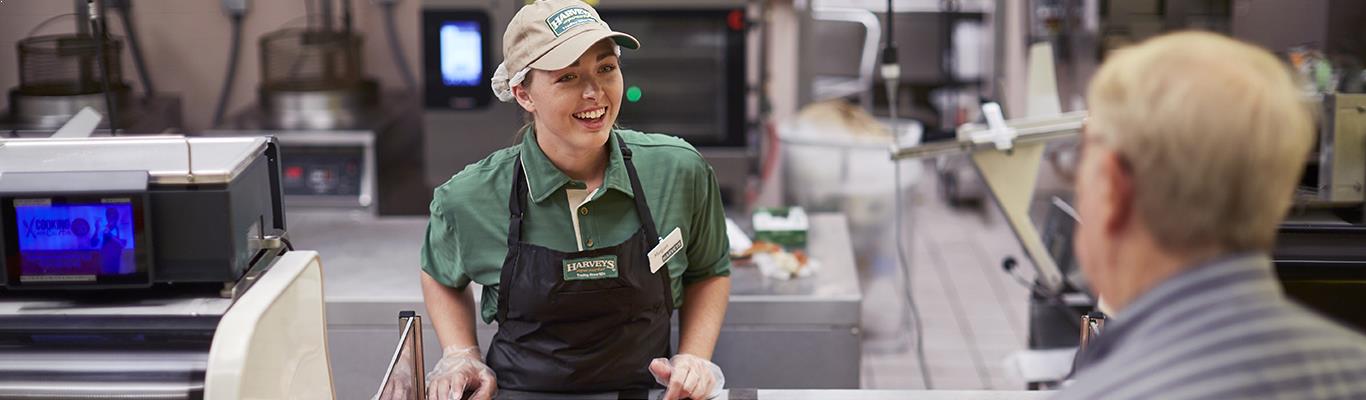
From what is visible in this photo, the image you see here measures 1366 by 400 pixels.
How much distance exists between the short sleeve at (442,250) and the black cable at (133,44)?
6.52ft

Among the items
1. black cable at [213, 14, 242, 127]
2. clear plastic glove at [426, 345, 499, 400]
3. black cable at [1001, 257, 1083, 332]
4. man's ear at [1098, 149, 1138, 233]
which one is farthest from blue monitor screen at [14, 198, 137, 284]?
black cable at [213, 14, 242, 127]

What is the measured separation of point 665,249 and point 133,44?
2.42m

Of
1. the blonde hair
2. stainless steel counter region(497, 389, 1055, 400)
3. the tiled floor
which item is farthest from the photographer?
the tiled floor

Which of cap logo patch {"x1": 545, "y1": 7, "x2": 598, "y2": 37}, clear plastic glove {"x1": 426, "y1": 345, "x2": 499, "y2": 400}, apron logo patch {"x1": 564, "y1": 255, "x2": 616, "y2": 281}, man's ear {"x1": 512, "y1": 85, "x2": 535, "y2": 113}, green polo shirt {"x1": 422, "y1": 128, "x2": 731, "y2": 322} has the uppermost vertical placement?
cap logo patch {"x1": 545, "y1": 7, "x2": 598, "y2": 37}

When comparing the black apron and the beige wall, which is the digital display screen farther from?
the beige wall

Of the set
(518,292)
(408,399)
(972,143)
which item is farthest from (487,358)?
(972,143)

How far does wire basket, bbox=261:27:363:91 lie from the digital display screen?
8.04 ft

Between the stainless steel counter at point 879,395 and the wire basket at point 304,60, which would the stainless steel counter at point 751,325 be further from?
the wire basket at point 304,60

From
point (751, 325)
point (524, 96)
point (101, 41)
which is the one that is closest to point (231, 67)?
point (101, 41)

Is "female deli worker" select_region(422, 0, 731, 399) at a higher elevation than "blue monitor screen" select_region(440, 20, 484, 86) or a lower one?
lower

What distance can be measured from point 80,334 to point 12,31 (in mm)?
1494

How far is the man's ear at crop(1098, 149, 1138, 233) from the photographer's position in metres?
0.99

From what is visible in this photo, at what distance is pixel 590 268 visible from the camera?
6.85 ft

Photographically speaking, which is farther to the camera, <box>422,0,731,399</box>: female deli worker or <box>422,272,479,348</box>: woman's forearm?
<box>422,272,479,348</box>: woman's forearm
